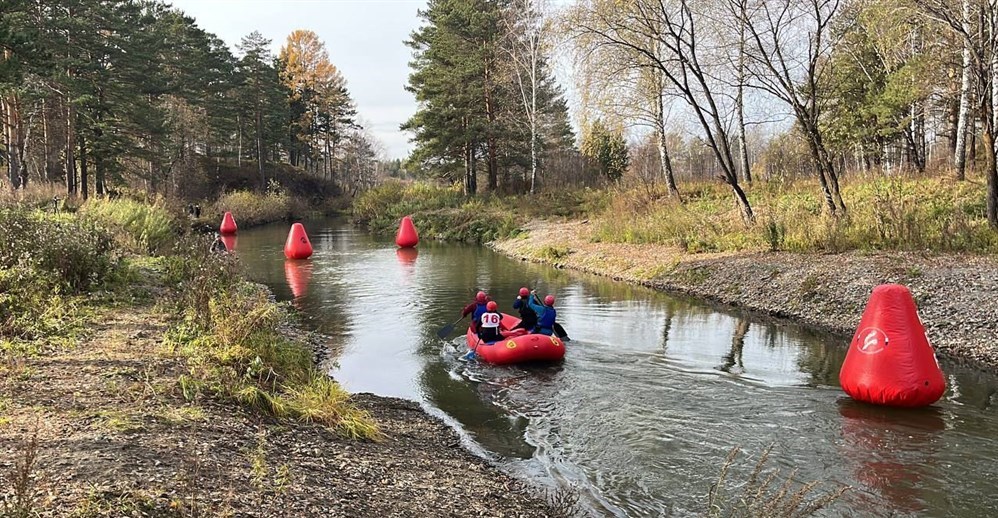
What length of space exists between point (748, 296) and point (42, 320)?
11.7m

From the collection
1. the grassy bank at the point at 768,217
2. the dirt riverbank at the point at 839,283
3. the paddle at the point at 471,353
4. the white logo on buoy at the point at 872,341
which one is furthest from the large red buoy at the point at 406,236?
the white logo on buoy at the point at 872,341

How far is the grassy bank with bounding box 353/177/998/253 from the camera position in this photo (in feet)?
43.6

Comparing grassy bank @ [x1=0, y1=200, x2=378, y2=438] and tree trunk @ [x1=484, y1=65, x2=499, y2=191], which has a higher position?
tree trunk @ [x1=484, y1=65, x2=499, y2=191]

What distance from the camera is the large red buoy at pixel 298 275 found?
16.3 meters

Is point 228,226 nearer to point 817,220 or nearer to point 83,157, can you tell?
point 83,157

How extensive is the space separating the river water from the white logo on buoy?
2.17ft

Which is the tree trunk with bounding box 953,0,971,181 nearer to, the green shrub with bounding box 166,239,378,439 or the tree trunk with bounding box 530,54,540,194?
the green shrub with bounding box 166,239,378,439

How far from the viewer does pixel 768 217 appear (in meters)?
16.7

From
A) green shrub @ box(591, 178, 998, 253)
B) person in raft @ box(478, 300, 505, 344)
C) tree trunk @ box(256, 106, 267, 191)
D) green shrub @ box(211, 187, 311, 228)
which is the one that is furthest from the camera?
tree trunk @ box(256, 106, 267, 191)

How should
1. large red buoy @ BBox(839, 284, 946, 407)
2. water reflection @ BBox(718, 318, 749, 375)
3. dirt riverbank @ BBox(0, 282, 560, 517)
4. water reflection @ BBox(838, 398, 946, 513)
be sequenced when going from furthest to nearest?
water reflection @ BBox(718, 318, 749, 375), large red buoy @ BBox(839, 284, 946, 407), water reflection @ BBox(838, 398, 946, 513), dirt riverbank @ BBox(0, 282, 560, 517)

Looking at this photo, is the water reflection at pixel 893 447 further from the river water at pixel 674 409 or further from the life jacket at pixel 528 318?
the life jacket at pixel 528 318

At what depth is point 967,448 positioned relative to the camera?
6.16 m

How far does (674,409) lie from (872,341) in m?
2.17

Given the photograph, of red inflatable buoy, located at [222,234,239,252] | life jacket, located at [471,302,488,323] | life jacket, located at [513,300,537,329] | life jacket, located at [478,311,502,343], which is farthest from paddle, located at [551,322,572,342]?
red inflatable buoy, located at [222,234,239,252]
